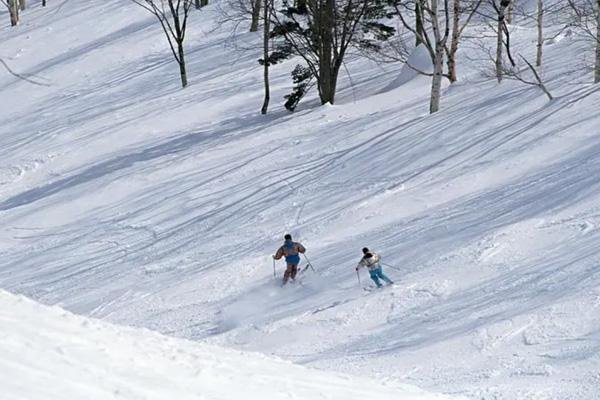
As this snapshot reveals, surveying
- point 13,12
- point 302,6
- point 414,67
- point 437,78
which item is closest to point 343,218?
point 437,78

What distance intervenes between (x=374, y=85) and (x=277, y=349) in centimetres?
1803

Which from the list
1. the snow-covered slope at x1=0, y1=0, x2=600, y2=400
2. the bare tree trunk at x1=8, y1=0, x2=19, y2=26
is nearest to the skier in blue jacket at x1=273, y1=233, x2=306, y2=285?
the snow-covered slope at x1=0, y1=0, x2=600, y2=400

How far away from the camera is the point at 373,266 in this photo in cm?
1700

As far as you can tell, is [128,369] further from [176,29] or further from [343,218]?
[176,29]

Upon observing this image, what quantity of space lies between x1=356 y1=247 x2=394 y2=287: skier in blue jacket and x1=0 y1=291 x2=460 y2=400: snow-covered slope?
5997 mm

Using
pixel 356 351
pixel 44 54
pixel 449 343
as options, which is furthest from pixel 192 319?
pixel 44 54

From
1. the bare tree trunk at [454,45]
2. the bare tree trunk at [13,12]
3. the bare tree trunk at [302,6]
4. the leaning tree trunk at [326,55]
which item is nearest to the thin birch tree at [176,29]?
the bare tree trunk at [302,6]

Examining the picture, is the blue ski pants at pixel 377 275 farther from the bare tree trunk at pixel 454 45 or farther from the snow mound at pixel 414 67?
the snow mound at pixel 414 67

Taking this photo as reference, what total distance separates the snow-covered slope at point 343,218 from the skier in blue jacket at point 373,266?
12.3 inches

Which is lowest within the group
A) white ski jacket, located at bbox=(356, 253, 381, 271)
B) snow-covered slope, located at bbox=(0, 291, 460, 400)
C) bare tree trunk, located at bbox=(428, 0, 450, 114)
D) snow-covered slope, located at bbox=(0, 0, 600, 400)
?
snow-covered slope, located at bbox=(0, 0, 600, 400)

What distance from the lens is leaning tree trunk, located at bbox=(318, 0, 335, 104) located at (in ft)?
100

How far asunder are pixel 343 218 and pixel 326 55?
11.0 metres

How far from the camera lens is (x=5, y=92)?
4044 centimetres

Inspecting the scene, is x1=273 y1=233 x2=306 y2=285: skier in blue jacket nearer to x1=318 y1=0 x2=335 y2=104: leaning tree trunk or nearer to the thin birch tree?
x1=318 y1=0 x2=335 y2=104: leaning tree trunk
